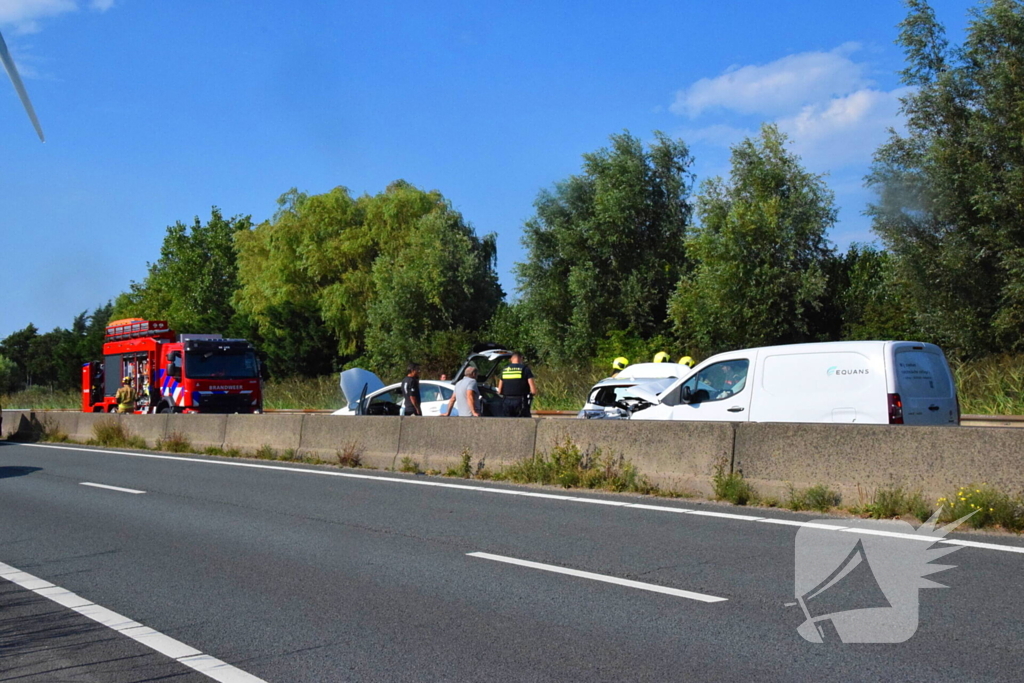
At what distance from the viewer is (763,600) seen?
6184 mm

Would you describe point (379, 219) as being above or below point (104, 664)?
above

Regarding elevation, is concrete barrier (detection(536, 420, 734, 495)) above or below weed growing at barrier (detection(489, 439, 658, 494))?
above

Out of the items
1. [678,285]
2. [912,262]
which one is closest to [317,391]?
[678,285]

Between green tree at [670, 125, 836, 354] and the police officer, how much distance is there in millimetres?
21205

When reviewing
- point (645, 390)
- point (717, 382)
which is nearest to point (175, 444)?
point (645, 390)

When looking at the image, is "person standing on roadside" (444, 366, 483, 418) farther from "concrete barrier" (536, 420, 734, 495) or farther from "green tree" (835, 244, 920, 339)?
"green tree" (835, 244, 920, 339)

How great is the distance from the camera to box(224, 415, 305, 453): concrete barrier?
18.0m

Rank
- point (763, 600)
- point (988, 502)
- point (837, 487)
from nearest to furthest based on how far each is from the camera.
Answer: point (763, 600)
point (988, 502)
point (837, 487)

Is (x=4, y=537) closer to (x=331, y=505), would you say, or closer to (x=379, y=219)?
(x=331, y=505)

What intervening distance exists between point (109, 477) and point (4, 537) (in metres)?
6.02

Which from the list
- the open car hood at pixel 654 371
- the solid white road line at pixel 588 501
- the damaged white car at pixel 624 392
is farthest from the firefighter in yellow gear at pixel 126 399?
the damaged white car at pixel 624 392

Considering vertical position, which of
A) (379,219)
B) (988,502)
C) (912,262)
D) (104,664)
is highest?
(379,219)

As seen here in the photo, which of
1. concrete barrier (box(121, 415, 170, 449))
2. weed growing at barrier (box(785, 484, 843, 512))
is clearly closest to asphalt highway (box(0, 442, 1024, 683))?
weed growing at barrier (box(785, 484, 843, 512))

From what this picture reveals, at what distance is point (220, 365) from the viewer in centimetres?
3139
